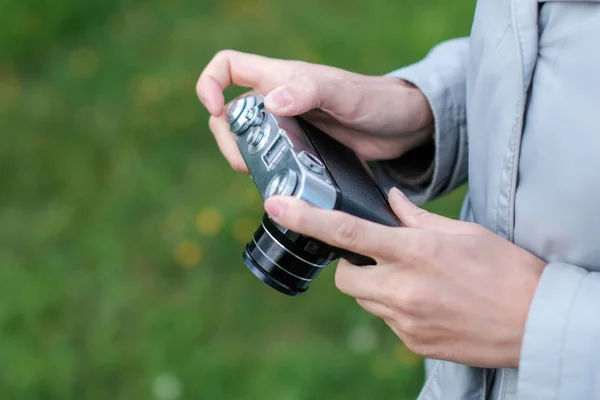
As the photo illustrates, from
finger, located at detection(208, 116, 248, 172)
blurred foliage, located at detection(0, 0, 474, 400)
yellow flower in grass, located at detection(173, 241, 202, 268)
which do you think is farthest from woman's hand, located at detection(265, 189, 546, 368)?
yellow flower in grass, located at detection(173, 241, 202, 268)

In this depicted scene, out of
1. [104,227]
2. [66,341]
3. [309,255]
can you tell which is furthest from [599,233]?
[104,227]

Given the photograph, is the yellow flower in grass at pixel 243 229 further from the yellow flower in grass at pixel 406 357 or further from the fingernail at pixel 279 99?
the fingernail at pixel 279 99

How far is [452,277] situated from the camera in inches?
32.6

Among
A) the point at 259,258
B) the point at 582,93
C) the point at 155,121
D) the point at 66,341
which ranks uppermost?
the point at 582,93

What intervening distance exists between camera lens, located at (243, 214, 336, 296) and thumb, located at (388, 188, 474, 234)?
10cm

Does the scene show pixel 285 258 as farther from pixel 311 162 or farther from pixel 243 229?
pixel 243 229

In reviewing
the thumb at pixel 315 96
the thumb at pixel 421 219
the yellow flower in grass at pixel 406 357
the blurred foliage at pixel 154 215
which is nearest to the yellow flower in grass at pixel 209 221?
the blurred foliage at pixel 154 215

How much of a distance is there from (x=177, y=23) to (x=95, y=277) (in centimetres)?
127

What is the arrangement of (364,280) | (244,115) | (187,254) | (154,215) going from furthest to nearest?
(154,215) → (187,254) → (244,115) → (364,280)

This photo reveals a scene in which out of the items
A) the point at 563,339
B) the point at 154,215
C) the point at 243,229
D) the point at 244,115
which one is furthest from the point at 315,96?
the point at 154,215

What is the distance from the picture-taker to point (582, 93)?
80cm

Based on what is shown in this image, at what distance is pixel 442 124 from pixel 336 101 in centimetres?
16

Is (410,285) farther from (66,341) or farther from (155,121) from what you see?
(155,121)

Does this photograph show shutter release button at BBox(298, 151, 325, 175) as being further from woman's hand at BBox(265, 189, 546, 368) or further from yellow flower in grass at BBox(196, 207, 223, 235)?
yellow flower in grass at BBox(196, 207, 223, 235)
